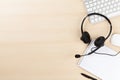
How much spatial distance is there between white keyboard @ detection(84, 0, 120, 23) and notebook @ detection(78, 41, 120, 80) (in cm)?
13

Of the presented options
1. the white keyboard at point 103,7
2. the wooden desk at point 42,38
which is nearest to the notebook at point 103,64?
the wooden desk at point 42,38

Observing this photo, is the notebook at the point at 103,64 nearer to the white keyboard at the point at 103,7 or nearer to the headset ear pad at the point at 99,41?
the headset ear pad at the point at 99,41

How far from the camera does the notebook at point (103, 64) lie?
3.88ft

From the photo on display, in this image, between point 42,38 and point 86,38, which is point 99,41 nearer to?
point 86,38

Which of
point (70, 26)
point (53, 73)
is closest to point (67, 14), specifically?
point (70, 26)

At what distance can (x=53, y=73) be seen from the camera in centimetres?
123

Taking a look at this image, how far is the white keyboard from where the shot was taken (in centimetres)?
123

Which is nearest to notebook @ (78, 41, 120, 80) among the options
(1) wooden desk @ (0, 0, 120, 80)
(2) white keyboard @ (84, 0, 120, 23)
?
(1) wooden desk @ (0, 0, 120, 80)

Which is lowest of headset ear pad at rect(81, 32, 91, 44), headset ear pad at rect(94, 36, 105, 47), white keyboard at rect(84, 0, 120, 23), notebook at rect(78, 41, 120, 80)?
notebook at rect(78, 41, 120, 80)

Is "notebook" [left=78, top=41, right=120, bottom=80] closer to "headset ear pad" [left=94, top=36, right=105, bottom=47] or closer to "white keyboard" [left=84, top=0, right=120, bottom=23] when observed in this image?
"headset ear pad" [left=94, top=36, right=105, bottom=47]

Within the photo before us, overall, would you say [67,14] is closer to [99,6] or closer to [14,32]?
[99,6]

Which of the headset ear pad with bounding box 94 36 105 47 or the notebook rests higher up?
the headset ear pad with bounding box 94 36 105 47

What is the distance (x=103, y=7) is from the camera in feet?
4.09

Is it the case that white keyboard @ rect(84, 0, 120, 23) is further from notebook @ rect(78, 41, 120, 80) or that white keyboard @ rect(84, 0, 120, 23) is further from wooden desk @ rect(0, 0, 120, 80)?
notebook @ rect(78, 41, 120, 80)
